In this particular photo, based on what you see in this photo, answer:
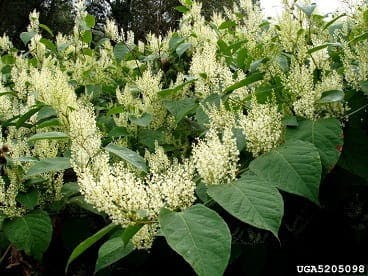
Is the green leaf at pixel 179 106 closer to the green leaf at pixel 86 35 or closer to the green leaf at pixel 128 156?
the green leaf at pixel 128 156

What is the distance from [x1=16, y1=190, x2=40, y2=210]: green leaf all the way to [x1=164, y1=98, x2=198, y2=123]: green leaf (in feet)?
2.36

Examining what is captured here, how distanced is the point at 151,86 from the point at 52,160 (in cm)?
80

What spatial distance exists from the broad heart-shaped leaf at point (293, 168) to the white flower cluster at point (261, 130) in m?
0.05

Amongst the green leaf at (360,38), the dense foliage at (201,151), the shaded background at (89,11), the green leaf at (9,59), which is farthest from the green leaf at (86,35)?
the shaded background at (89,11)

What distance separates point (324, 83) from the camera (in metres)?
1.86

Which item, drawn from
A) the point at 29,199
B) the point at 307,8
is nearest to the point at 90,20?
the point at 307,8

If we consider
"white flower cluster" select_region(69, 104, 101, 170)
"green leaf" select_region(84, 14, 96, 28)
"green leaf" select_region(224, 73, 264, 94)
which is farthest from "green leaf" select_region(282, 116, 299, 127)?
"green leaf" select_region(84, 14, 96, 28)

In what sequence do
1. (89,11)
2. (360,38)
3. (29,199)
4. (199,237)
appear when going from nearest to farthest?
(199,237), (29,199), (360,38), (89,11)

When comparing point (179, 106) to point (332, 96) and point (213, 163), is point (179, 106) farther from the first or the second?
point (213, 163)

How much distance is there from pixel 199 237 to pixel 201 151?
358mm

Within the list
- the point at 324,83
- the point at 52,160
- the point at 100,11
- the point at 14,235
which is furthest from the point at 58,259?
the point at 100,11

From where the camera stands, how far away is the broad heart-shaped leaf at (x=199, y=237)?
1.13 meters

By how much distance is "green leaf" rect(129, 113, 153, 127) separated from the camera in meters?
2.25

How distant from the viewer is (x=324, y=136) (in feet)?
5.53
